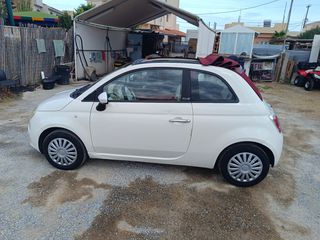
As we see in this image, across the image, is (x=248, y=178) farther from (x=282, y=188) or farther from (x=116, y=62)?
(x=116, y=62)

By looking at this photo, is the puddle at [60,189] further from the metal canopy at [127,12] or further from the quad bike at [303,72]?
the quad bike at [303,72]

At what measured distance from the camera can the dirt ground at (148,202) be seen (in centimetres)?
241

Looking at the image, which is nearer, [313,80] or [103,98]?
[103,98]

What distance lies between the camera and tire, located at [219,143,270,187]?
3020 mm

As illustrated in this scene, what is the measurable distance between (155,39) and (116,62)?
18.4 ft

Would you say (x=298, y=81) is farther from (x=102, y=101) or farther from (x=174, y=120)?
(x=102, y=101)

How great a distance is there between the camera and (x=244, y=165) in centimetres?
309

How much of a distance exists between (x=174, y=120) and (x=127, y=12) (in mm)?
9755

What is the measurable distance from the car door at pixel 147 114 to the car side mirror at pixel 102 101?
0.04 metres

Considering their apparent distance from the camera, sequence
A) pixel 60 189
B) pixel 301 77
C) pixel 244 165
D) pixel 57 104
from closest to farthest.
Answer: pixel 60 189
pixel 244 165
pixel 57 104
pixel 301 77

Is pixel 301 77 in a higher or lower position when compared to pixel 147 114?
higher

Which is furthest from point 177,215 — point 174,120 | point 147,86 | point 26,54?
point 26,54


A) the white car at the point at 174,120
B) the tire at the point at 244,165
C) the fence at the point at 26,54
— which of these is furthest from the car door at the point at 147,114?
the fence at the point at 26,54

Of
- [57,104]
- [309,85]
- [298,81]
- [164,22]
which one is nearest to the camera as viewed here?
[57,104]
